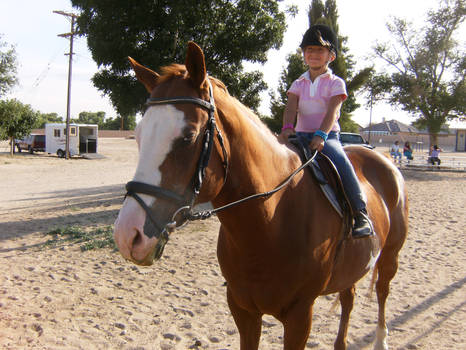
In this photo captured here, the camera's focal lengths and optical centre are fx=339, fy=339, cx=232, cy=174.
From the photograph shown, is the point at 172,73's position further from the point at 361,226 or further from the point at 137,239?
the point at 361,226

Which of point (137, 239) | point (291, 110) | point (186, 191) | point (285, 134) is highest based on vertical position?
point (291, 110)

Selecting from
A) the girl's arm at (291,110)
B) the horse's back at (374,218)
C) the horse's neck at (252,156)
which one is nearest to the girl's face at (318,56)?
the girl's arm at (291,110)

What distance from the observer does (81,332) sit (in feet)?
11.4

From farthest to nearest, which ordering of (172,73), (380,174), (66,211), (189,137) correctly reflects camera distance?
1. (66,211)
2. (380,174)
3. (172,73)
4. (189,137)

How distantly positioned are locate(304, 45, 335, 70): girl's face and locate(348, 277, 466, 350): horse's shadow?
9.01 ft

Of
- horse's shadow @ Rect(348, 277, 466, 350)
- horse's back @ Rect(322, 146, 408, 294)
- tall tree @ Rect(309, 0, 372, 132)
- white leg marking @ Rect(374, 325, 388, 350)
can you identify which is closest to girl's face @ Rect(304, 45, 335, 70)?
horse's back @ Rect(322, 146, 408, 294)

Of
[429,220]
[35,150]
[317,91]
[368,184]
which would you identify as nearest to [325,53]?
[317,91]

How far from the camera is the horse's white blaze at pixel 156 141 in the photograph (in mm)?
1466

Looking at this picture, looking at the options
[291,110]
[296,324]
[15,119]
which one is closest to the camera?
[296,324]

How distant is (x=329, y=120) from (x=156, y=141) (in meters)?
1.42

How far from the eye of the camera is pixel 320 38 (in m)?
2.62

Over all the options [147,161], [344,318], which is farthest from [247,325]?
[147,161]

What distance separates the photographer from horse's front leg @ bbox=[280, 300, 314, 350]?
2092 mm

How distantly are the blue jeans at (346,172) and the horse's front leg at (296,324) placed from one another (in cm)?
80
